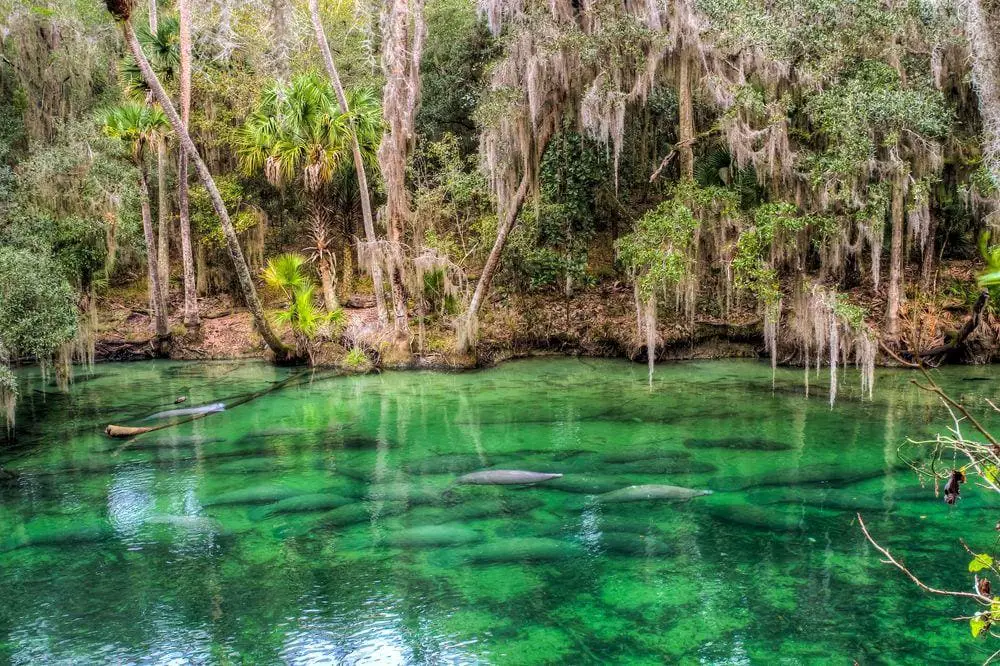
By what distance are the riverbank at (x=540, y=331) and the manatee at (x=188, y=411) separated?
4064 millimetres

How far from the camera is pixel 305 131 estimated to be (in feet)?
56.3

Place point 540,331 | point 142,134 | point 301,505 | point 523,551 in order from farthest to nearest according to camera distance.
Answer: point 540,331, point 142,134, point 301,505, point 523,551

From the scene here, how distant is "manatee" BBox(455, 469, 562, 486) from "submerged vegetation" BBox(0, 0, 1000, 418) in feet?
17.9

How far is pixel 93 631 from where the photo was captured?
605cm

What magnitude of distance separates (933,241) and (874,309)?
1.75 metres

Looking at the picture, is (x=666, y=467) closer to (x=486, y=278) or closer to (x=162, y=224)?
(x=486, y=278)

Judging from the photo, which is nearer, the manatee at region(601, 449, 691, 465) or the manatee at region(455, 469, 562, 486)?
the manatee at region(455, 469, 562, 486)

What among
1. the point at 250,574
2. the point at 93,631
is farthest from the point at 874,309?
the point at 93,631

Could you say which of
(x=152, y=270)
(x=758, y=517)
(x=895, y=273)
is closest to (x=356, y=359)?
(x=152, y=270)

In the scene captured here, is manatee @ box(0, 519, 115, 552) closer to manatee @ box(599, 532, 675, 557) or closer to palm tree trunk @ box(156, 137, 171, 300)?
manatee @ box(599, 532, 675, 557)

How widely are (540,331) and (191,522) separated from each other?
11.2 metres

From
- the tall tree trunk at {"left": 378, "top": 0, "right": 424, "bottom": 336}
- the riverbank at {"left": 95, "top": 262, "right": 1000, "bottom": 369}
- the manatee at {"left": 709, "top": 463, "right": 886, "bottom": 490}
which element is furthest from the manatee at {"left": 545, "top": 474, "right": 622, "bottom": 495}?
the tall tree trunk at {"left": 378, "top": 0, "right": 424, "bottom": 336}

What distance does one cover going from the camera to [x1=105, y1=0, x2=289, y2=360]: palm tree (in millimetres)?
12884

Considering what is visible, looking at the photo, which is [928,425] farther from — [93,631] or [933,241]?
[93,631]
